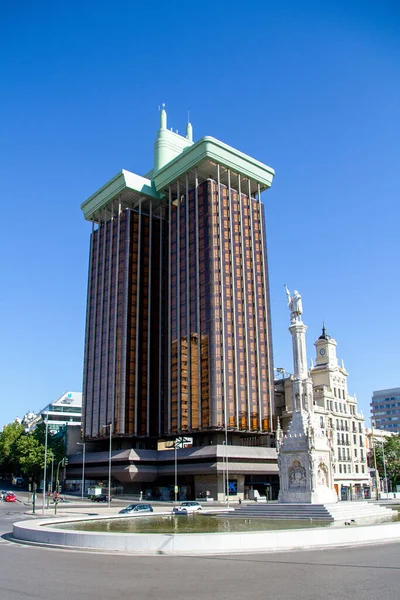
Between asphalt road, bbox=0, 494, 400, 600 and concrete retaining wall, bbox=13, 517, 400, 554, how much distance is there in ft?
2.97

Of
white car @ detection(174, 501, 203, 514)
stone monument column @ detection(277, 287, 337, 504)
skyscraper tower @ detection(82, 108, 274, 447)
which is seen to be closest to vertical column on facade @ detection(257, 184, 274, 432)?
skyscraper tower @ detection(82, 108, 274, 447)

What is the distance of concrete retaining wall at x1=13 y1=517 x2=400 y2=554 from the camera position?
26.2 meters

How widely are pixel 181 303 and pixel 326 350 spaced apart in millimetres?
31703

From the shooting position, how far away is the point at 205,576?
20.2 metres

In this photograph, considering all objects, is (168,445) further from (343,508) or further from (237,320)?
(343,508)

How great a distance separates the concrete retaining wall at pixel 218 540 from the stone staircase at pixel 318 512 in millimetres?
8999

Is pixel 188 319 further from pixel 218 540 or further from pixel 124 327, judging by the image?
pixel 218 540

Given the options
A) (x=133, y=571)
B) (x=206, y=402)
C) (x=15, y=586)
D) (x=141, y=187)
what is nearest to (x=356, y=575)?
(x=133, y=571)

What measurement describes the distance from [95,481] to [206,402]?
34100 mm

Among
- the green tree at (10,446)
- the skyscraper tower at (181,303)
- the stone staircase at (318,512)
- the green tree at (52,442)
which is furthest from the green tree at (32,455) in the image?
the stone staircase at (318,512)

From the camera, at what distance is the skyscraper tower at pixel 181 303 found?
4112 inches

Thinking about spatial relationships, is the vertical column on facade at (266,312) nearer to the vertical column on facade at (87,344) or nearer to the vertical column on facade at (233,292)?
the vertical column on facade at (233,292)

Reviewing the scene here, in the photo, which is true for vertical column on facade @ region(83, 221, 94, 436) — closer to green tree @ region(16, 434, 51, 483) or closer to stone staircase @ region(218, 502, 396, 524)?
green tree @ region(16, 434, 51, 483)

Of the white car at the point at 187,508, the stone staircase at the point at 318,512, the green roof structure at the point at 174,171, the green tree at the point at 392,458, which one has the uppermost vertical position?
the green roof structure at the point at 174,171
